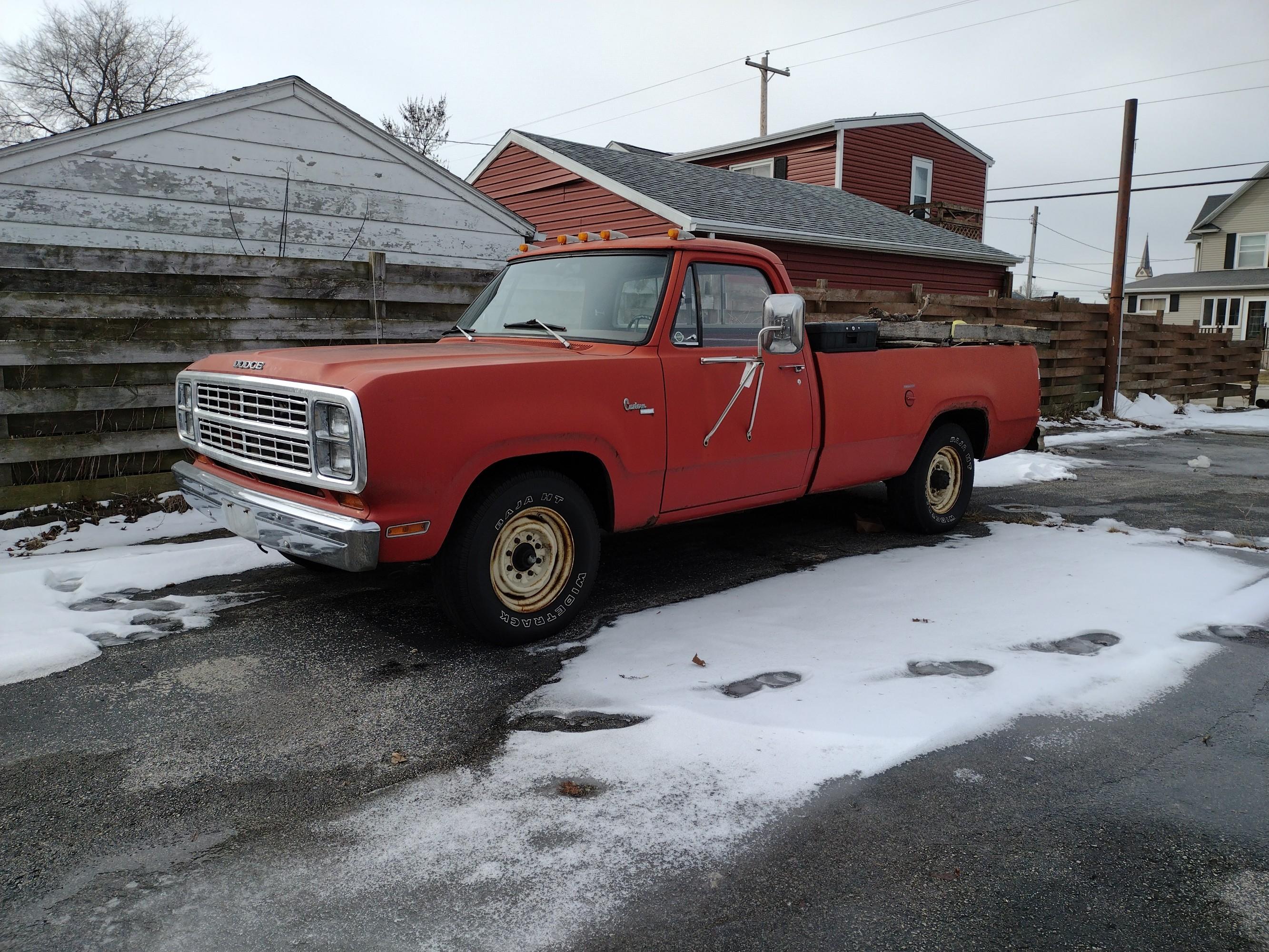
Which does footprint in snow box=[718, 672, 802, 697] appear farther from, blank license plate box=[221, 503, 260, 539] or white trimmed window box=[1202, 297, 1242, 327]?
white trimmed window box=[1202, 297, 1242, 327]

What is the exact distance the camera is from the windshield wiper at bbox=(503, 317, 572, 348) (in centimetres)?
475

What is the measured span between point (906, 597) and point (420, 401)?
2.93 metres

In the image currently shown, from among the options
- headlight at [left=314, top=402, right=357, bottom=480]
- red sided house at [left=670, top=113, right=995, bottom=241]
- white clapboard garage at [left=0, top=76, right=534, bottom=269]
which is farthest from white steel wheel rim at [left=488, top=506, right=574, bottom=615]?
red sided house at [left=670, top=113, right=995, bottom=241]

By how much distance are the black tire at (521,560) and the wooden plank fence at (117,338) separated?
3838mm

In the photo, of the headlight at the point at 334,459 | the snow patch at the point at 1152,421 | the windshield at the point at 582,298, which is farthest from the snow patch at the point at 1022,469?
the headlight at the point at 334,459

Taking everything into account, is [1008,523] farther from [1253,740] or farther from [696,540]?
[1253,740]

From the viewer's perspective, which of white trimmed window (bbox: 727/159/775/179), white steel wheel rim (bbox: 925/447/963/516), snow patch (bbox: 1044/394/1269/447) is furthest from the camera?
white trimmed window (bbox: 727/159/775/179)

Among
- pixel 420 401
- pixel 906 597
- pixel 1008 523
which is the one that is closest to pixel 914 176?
pixel 1008 523

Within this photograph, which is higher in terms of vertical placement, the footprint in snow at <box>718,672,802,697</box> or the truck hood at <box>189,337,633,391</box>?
the truck hood at <box>189,337,633,391</box>

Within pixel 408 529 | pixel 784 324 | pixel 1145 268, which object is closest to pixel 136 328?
pixel 408 529

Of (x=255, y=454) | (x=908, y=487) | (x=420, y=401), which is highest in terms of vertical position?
(x=420, y=401)

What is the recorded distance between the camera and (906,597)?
509cm

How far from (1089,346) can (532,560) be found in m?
14.6

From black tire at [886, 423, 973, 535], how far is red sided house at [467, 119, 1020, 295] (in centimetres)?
1085
